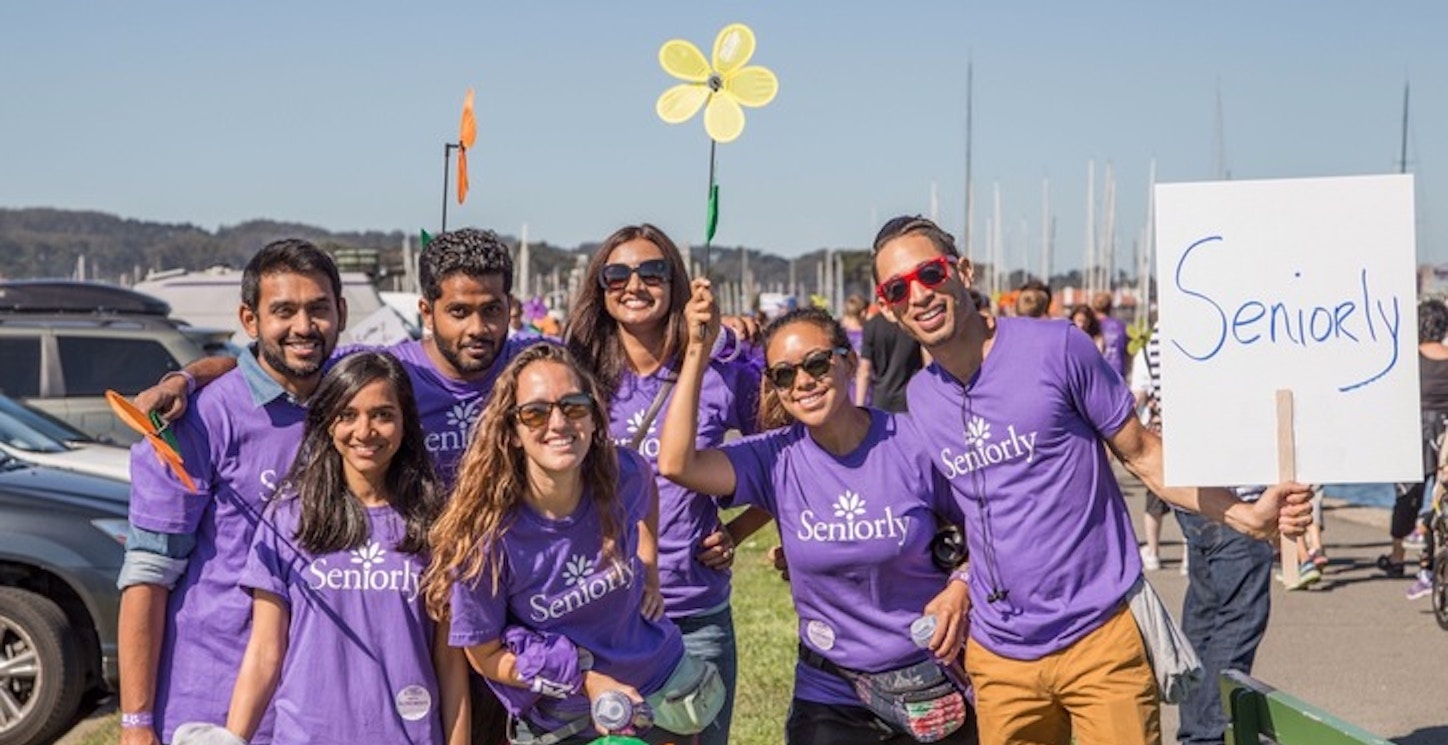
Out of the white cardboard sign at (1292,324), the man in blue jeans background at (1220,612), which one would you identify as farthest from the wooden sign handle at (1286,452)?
the man in blue jeans background at (1220,612)

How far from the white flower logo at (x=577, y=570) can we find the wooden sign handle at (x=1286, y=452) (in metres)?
1.56

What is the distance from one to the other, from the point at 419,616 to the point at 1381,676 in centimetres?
633

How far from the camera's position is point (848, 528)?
4.35 m

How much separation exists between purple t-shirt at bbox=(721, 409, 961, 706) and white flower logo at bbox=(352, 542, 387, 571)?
3.38ft

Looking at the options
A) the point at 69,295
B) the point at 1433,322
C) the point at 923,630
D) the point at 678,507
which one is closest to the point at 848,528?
the point at 923,630

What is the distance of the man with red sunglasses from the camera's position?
426cm

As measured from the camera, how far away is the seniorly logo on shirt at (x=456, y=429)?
14.7ft

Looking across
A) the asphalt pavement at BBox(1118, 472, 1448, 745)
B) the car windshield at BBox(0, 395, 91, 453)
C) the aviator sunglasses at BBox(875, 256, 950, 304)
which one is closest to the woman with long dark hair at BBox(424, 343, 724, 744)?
the aviator sunglasses at BBox(875, 256, 950, 304)

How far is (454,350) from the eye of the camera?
4520 millimetres

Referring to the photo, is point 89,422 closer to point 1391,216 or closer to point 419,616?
point 419,616

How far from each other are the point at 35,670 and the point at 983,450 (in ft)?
A: 17.6

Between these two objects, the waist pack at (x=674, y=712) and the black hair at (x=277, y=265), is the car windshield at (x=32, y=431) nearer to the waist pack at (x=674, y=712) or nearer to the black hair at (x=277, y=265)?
the black hair at (x=277, y=265)

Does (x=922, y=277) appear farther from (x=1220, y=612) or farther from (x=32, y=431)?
(x=32, y=431)

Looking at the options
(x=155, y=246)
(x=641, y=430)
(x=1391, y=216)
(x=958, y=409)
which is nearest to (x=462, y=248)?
(x=641, y=430)
